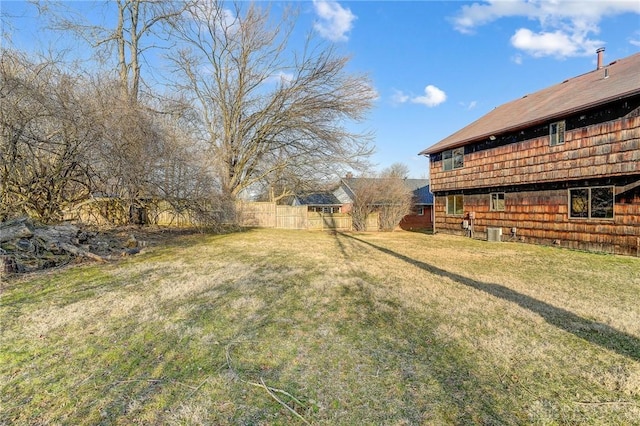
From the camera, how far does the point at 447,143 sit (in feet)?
51.7

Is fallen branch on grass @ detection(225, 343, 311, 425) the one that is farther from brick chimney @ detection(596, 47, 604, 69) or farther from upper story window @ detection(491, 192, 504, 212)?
brick chimney @ detection(596, 47, 604, 69)

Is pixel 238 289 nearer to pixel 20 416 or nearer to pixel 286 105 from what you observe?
pixel 20 416

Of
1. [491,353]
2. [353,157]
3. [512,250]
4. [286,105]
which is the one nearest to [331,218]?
[353,157]

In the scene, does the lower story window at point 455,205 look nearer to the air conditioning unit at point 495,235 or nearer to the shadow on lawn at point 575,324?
the air conditioning unit at point 495,235

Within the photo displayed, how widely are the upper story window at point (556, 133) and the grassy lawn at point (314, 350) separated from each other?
646 cm

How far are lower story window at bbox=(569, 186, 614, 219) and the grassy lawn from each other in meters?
4.89

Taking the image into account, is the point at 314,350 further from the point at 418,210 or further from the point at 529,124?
the point at 418,210

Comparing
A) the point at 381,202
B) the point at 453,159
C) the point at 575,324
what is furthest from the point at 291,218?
the point at 575,324

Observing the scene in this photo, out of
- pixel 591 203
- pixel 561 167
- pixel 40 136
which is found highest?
pixel 40 136

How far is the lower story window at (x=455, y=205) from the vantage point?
15586 millimetres

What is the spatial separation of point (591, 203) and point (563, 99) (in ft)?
13.1

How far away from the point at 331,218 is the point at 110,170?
1391 cm

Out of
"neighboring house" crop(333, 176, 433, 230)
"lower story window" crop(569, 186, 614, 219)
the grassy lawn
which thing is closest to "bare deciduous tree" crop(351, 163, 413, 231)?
Result: "neighboring house" crop(333, 176, 433, 230)

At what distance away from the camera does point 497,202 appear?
531 inches
